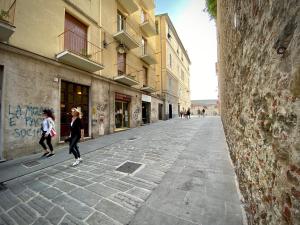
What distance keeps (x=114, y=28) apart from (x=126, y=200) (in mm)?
11790

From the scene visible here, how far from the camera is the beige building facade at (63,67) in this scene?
6.03 metres

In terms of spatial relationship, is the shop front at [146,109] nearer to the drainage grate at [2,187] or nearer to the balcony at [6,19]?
the balcony at [6,19]

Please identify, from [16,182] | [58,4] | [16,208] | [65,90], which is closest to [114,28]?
[58,4]

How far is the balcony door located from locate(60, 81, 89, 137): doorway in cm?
184

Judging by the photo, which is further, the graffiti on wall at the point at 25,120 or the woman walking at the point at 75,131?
the graffiti on wall at the point at 25,120

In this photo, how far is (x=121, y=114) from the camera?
1314cm

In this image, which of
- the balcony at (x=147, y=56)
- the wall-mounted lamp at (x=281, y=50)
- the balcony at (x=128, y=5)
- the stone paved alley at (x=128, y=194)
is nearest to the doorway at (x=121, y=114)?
the balcony at (x=147, y=56)

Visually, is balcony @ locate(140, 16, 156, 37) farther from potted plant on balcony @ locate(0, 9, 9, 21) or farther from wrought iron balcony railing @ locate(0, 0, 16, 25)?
potted plant on balcony @ locate(0, 9, 9, 21)

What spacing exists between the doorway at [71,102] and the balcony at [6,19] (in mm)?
2898

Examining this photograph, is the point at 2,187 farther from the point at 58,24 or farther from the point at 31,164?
the point at 58,24

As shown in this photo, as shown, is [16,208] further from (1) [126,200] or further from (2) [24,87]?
(2) [24,87]

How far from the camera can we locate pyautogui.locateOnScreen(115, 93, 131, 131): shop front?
1246 centimetres

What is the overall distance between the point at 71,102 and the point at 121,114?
4.85m

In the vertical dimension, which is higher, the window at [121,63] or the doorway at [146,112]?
the window at [121,63]
